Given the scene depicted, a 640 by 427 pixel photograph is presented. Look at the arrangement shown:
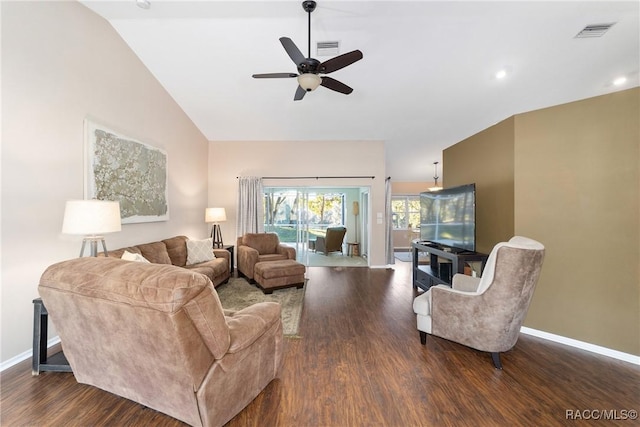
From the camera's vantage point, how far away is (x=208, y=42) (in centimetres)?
330

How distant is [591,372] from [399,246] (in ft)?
21.9

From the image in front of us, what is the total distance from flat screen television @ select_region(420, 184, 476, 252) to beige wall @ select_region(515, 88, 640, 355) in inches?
20.0

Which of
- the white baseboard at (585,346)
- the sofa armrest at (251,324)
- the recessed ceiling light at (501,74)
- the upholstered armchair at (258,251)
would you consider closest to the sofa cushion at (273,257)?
the upholstered armchair at (258,251)

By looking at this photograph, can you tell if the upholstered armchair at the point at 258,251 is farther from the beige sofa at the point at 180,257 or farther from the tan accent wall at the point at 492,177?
the tan accent wall at the point at 492,177

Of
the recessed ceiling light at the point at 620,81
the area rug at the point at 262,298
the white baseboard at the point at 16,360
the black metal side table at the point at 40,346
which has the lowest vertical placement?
the area rug at the point at 262,298

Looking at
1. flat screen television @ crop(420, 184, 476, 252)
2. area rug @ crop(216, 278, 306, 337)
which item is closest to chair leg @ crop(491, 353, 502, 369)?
flat screen television @ crop(420, 184, 476, 252)

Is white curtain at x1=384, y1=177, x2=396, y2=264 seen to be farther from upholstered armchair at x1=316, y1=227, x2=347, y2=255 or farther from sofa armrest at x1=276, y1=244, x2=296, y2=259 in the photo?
sofa armrest at x1=276, y1=244, x2=296, y2=259

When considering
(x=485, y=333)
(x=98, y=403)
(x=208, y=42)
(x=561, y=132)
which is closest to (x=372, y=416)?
(x=485, y=333)

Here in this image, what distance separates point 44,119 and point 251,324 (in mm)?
2750

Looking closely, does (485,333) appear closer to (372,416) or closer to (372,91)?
(372,416)

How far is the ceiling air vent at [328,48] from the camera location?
314cm

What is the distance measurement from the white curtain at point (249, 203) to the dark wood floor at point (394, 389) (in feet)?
11.5

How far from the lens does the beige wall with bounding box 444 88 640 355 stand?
7.58 ft

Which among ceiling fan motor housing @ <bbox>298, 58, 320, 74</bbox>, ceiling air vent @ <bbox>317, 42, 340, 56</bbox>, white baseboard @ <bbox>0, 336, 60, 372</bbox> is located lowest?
white baseboard @ <bbox>0, 336, 60, 372</bbox>
